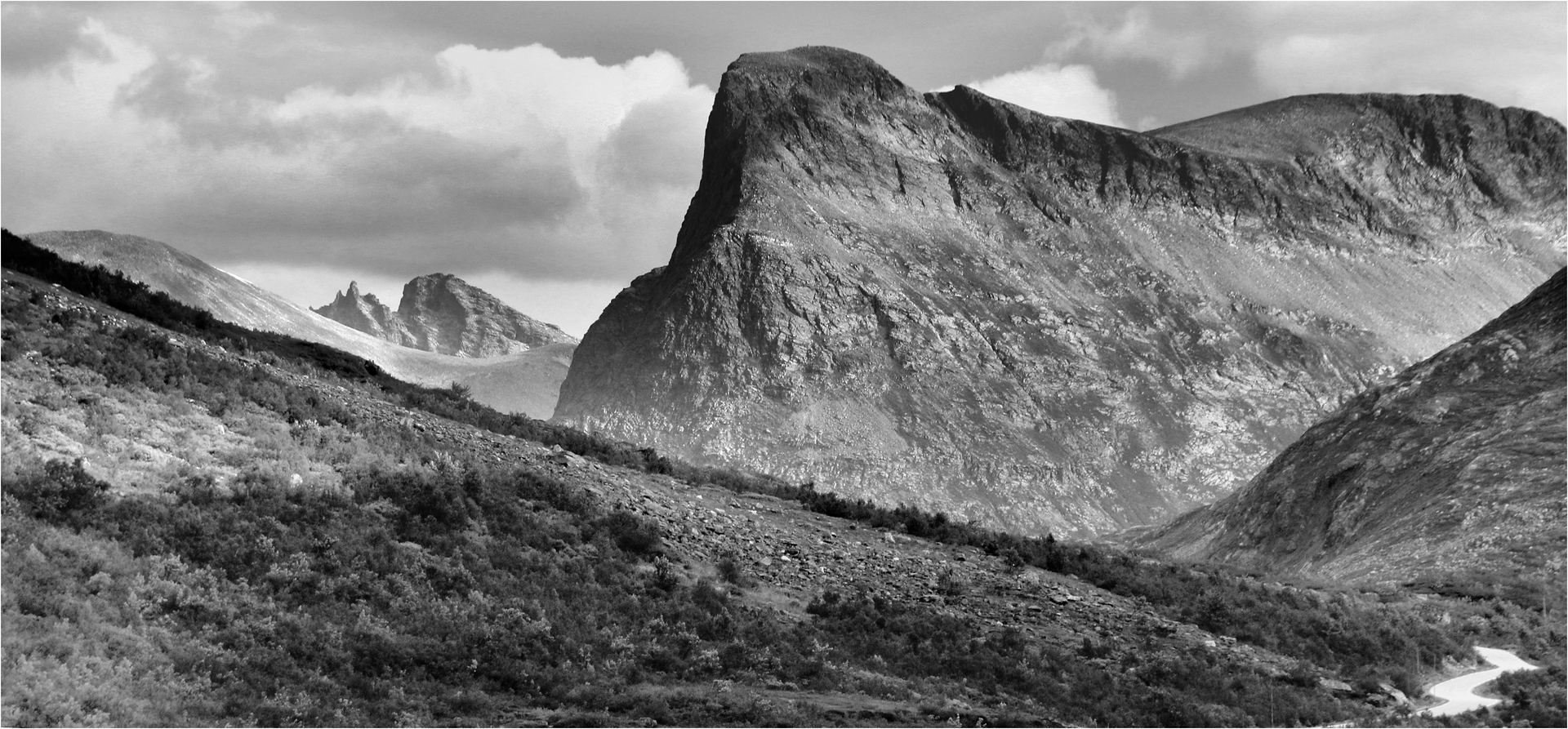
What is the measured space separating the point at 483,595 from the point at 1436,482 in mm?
61206

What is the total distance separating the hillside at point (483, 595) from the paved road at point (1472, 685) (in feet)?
3.35

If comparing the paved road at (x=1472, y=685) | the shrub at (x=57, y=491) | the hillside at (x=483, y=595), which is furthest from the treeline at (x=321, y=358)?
the paved road at (x=1472, y=685)

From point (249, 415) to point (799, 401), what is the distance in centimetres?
15548

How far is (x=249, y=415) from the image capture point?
3378 centimetres

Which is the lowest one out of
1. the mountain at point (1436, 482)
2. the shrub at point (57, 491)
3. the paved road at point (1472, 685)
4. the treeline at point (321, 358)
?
the shrub at point (57, 491)

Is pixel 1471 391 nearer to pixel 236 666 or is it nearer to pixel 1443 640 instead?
pixel 1443 640

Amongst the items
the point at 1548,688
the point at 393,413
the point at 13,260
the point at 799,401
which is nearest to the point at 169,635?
the point at 393,413

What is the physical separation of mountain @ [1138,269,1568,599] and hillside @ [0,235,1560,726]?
19718 millimetres

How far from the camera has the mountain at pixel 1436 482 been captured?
62.0m

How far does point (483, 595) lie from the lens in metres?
29.8

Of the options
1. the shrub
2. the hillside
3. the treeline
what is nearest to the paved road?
the hillside

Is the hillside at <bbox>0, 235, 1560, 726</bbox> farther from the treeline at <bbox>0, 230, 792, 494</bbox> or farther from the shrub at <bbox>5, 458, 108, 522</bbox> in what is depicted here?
the treeline at <bbox>0, 230, 792, 494</bbox>

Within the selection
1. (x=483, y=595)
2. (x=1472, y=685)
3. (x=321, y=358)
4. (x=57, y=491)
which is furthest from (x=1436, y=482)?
(x=57, y=491)

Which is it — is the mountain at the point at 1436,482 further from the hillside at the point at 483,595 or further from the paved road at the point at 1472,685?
the hillside at the point at 483,595
